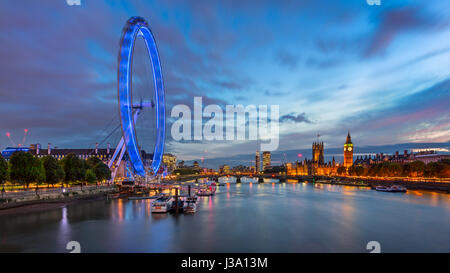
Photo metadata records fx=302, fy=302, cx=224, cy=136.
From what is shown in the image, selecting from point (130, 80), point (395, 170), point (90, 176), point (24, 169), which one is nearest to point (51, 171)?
point (24, 169)

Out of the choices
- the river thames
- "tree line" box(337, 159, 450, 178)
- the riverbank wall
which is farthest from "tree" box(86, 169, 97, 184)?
"tree line" box(337, 159, 450, 178)

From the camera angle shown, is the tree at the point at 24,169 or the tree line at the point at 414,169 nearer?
the tree at the point at 24,169

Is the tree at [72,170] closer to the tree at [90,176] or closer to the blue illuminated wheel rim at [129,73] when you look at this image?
the tree at [90,176]

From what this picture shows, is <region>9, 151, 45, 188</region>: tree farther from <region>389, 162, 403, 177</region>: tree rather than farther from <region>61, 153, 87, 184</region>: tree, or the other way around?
<region>389, 162, 403, 177</region>: tree

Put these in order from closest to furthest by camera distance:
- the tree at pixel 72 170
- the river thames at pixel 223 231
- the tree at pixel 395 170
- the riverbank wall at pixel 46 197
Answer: the river thames at pixel 223 231 → the riverbank wall at pixel 46 197 → the tree at pixel 72 170 → the tree at pixel 395 170

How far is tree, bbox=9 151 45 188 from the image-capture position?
3886 cm

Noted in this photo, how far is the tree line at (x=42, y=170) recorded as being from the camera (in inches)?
1528

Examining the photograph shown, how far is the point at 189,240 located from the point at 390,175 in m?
94.4

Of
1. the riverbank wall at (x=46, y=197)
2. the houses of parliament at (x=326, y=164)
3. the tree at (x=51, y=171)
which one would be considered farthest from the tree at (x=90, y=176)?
the houses of parliament at (x=326, y=164)

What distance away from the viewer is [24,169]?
128ft

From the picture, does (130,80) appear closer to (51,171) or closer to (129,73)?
(129,73)

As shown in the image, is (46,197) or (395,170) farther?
(395,170)

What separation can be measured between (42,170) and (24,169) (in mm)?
2498
